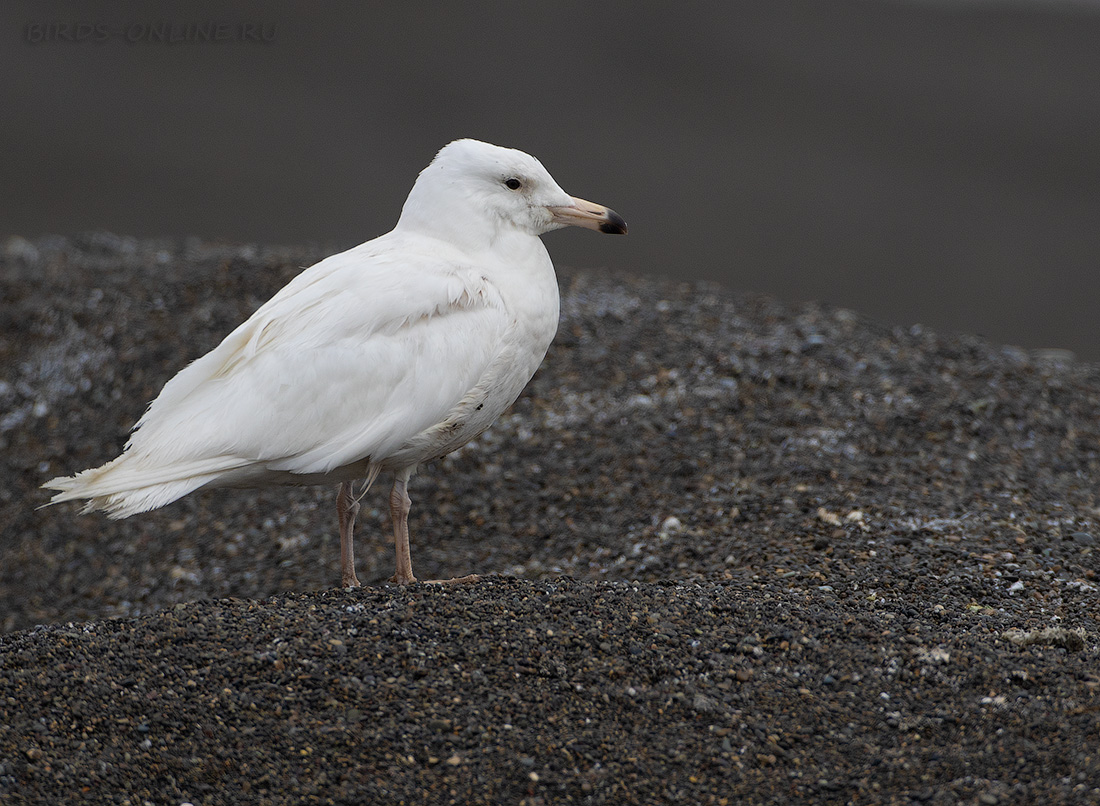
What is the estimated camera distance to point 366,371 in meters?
4.39

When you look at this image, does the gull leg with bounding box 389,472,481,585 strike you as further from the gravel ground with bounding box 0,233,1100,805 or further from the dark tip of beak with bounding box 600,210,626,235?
the dark tip of beak with bounding box 600,210,626,235

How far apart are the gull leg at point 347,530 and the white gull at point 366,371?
229 millimetres

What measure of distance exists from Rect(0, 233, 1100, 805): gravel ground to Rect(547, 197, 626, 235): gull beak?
1.59 metres

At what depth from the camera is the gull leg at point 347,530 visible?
4855 mm

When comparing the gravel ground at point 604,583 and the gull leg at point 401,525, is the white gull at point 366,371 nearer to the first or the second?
the gull leg at point 401,525

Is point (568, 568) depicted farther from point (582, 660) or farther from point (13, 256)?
point (13, 256)

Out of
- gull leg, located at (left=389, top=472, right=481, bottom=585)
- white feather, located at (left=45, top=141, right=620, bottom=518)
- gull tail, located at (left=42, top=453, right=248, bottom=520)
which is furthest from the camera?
gull leg, located at (left=389, top=472, right=481, bottom=585)

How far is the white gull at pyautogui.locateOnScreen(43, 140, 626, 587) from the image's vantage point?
4.31 meters

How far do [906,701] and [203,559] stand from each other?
4251 mm

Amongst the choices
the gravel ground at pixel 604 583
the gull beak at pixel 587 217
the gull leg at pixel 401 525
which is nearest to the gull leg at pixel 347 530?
the gull leg at pixel 401 525

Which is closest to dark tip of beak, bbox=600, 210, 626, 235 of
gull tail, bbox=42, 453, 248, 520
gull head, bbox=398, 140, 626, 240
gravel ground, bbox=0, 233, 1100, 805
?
gull head, bbox=398, 140, 626, 240

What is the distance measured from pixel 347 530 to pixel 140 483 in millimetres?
1015

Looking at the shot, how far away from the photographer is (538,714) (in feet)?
11.2

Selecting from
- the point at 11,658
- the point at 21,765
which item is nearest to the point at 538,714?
the point at 21,765
